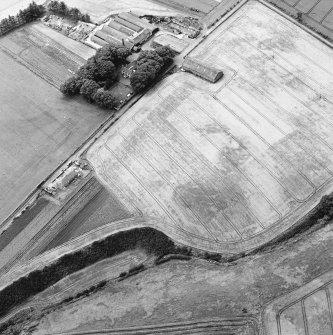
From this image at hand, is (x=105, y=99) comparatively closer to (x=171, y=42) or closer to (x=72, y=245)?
(x=171, y=42)

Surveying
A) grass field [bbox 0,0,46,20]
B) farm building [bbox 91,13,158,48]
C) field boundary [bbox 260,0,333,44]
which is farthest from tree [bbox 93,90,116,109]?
field boundary [bbox 260,0,333,44]

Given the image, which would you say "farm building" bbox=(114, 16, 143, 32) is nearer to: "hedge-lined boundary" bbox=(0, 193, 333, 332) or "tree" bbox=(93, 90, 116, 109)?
"tree" bbox=(93, 90, 116, 109)

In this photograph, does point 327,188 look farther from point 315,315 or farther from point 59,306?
point 59,306

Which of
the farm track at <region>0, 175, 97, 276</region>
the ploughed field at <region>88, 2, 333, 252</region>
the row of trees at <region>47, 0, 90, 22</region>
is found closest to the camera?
the farm track at <region>0, 175, 97, 276</region>

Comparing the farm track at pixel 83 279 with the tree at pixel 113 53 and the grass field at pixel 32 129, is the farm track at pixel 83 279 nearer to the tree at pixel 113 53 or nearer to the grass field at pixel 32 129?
the grass field at pixel 32 129

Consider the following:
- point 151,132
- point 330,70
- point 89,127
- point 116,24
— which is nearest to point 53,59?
point 116,24

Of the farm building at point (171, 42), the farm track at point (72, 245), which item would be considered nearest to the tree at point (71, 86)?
the farm building at point (171, 42)

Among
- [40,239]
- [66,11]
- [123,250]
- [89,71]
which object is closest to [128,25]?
[66,11]
